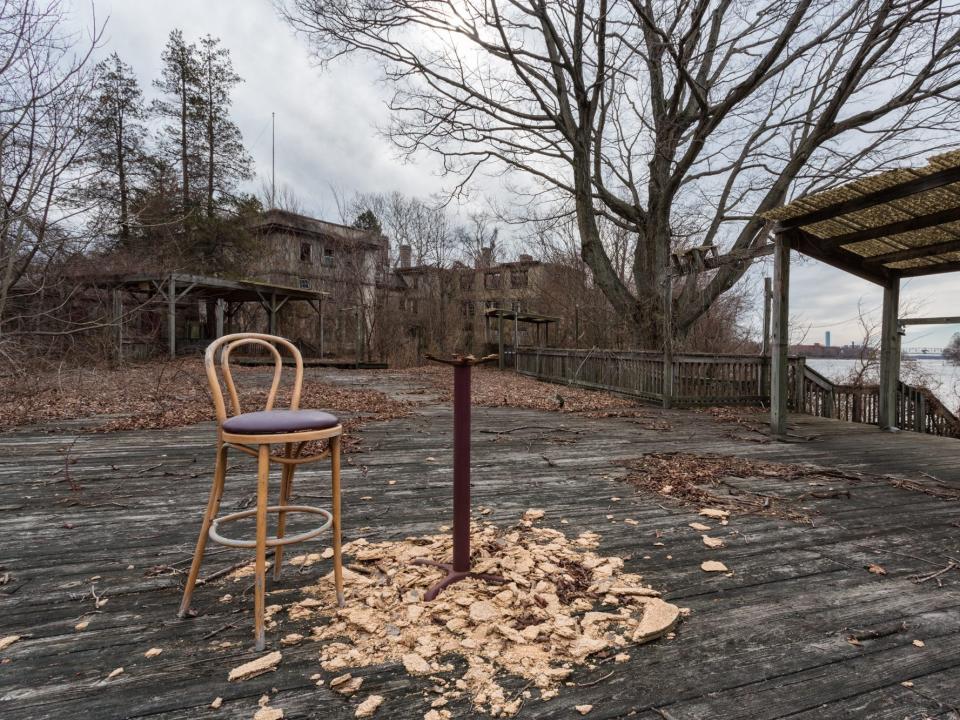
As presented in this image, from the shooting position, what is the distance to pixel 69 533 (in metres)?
2.52

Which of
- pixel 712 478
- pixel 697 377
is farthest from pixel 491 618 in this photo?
pixel 697 377

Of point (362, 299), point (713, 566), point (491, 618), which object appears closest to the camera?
point (491, 618)

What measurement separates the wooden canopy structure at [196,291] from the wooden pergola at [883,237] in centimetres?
1388

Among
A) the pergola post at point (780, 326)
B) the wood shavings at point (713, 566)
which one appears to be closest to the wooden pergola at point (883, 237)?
the pergola post at point (780, 326)

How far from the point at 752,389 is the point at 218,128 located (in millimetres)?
24482

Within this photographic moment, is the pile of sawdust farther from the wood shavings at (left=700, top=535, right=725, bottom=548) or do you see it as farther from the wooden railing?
the wooden railing

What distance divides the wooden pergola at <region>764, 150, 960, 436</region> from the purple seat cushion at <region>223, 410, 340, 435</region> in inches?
198

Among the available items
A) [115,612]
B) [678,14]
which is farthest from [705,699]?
[678,14]

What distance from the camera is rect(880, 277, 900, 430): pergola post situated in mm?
6281

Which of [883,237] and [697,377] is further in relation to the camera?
[697,377]

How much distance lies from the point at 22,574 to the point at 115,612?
0.72 metres

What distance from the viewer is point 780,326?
18.8ft

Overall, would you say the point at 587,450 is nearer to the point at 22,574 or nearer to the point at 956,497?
the point at 956,497

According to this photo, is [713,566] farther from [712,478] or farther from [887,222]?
[887,222]
